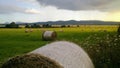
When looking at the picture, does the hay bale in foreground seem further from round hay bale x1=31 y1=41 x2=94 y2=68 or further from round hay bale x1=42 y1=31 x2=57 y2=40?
round hay bale x1=42 y1=31 x2=57 y2=40

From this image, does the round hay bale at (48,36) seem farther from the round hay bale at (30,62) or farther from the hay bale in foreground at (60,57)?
the round hay bale at (30,62)

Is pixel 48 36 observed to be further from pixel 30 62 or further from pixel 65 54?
pixel 30 62

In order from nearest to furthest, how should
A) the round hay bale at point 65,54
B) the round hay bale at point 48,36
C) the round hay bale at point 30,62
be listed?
the round hay bale at point 30,62 → the round hay bale at point 65,54 → the round hay bale at point 48,36

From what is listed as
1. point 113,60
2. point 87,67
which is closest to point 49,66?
point 87,67

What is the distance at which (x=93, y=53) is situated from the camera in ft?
35.3

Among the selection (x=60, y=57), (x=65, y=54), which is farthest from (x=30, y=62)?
(x=65, y=54)

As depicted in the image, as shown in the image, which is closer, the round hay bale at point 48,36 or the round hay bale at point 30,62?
the round hay bale at point 30,62

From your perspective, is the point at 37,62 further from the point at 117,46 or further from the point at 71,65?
the point at 117,46

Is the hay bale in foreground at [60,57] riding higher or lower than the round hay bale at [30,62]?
lower

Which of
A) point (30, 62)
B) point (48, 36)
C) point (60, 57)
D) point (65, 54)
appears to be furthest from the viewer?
point (48, 36)

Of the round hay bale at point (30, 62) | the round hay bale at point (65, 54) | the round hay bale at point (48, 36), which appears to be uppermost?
the round hay bale at point (30, 62)

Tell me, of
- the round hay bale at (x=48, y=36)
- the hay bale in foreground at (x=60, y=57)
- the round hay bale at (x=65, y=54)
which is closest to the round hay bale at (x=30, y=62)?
the hay bale in foreground at (x=60, y=57)

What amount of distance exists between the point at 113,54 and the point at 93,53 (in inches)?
28.2

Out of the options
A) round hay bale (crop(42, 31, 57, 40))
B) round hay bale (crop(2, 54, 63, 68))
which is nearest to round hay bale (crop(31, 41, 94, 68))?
round hay bale (crop(2, 54, 63, 68))
